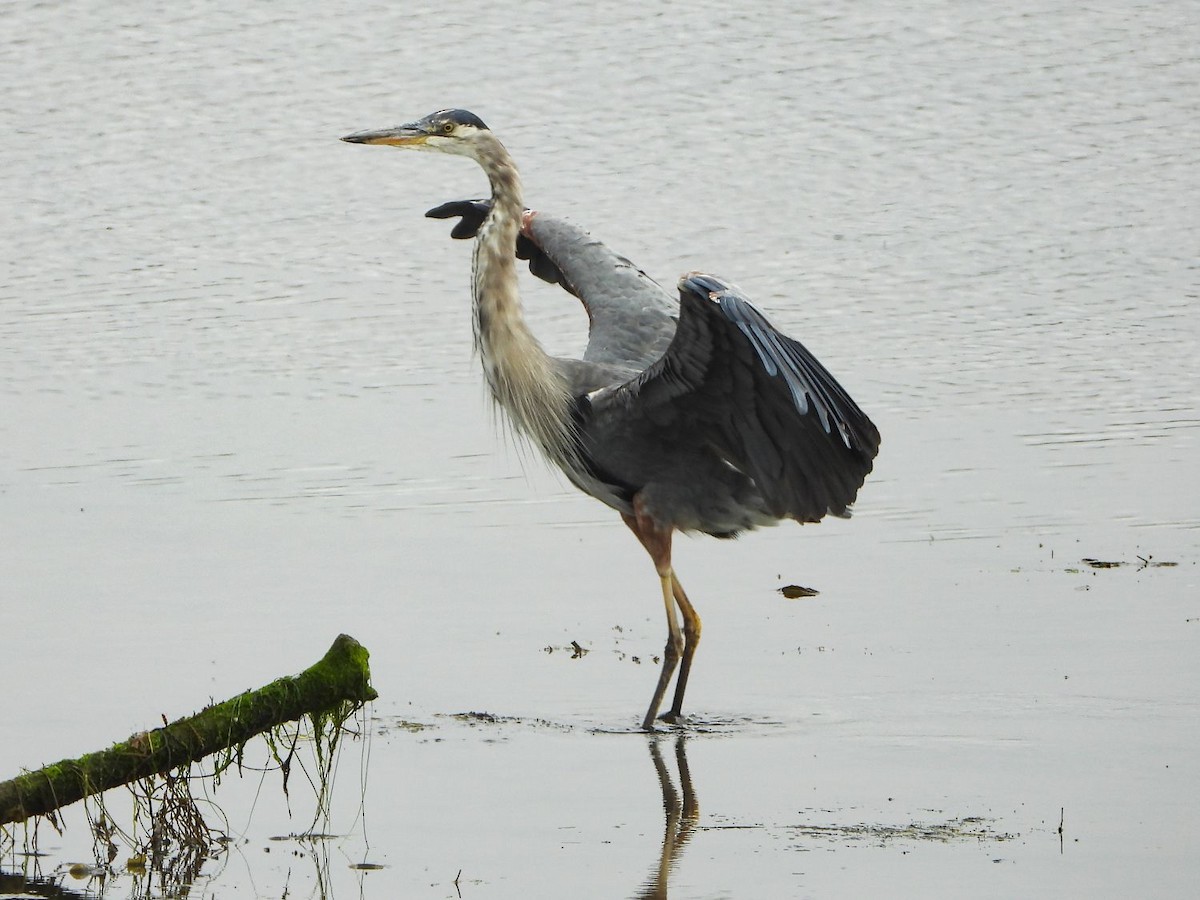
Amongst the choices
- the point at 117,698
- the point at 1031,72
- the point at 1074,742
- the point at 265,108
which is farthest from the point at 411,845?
the point at 1031,72

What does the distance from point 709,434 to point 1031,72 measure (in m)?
15.5

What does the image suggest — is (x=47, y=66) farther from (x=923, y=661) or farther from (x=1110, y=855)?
(x=1110, y=855)

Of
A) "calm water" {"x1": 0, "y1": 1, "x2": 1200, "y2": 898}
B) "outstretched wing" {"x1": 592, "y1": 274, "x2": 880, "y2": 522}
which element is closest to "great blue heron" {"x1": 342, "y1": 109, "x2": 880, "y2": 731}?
"outstretched wing" {"x1": 592, "y1": 274, "x2": 880, "y2": 522}

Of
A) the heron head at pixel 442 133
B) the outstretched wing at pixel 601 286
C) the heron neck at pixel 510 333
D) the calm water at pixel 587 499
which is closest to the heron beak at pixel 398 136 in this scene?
the heron head at pixel 442 133

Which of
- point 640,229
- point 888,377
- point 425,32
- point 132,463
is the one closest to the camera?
point 132,463

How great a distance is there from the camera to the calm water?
21.2 ft

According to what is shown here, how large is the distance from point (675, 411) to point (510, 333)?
2.81ft

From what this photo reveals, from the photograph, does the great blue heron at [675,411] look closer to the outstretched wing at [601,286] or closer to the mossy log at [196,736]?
the outstretched wing at [601,286]

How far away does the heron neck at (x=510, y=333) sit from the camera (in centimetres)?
800

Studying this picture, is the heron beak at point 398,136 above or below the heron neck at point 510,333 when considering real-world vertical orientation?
above

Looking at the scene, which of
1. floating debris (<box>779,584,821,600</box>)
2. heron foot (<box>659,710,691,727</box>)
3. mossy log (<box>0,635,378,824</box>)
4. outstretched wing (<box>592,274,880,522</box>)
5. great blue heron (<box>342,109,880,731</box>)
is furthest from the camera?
floating debris (<box>779,584,821,600</box>)

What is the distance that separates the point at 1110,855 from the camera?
18.9ft

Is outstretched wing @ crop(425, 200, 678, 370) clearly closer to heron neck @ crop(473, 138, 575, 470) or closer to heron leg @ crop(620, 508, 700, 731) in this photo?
heron neck @ crop(473, 138, 575, 470)

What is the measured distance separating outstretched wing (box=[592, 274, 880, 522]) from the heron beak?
Answer: 4.06ft
